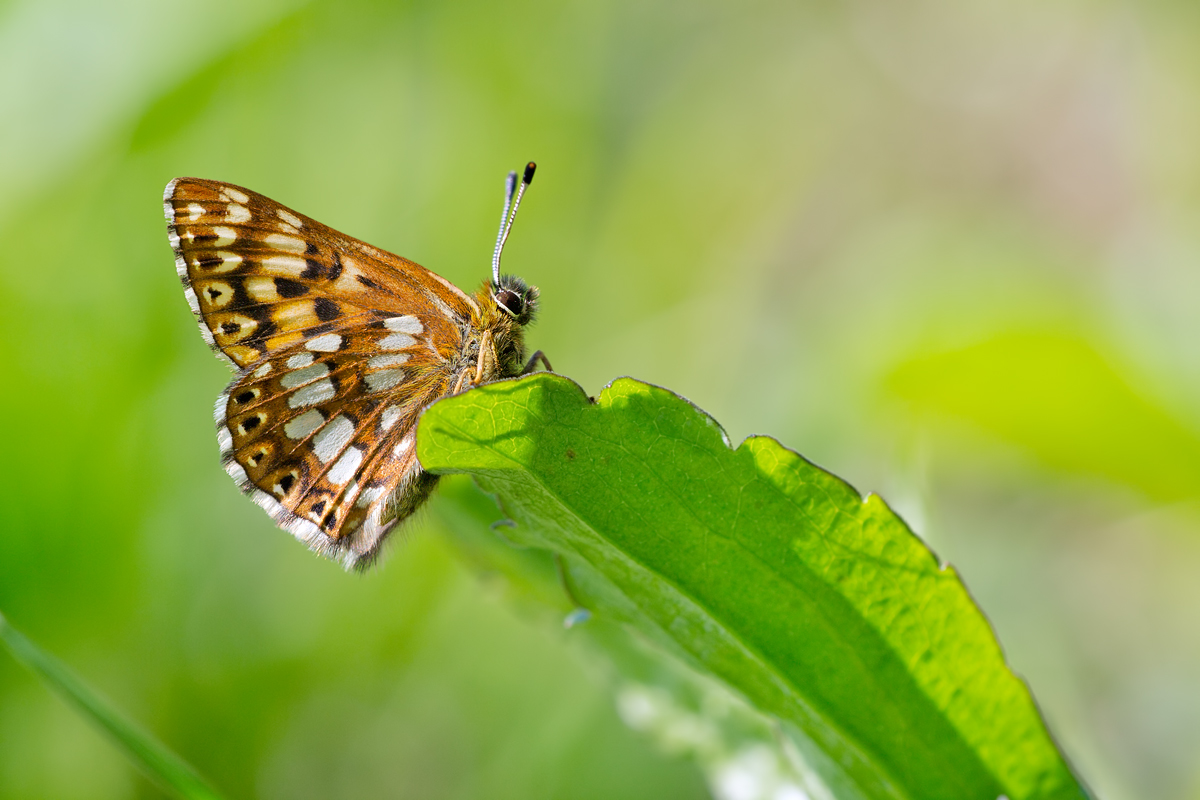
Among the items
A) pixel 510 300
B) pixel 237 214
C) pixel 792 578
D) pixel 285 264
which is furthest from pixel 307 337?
pixel 792 578

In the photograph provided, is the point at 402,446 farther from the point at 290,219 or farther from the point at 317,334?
the point at 290,219

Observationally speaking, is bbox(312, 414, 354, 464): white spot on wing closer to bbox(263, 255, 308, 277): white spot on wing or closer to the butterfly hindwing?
the butterfly hindwing

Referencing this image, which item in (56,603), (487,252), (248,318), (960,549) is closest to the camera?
(248,318)

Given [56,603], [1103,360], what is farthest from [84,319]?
[1103,360]

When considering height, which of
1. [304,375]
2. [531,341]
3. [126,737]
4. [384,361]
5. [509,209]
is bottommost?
[126,737]

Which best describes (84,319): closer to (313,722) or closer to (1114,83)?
(313,722)

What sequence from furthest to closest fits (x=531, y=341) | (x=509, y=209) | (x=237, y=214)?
(x=531, y=341), (x=509, y=209), (x=237, y=214)
